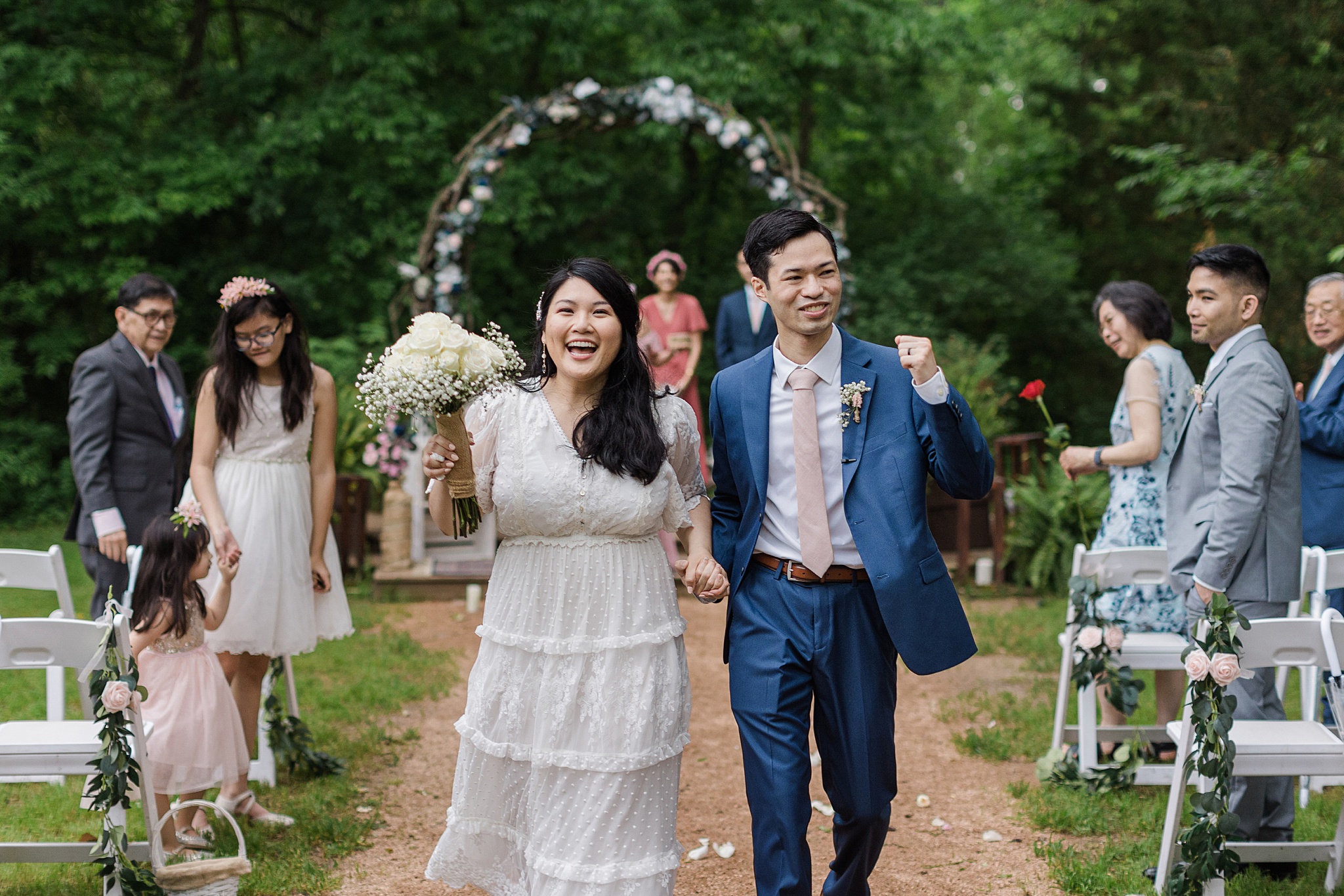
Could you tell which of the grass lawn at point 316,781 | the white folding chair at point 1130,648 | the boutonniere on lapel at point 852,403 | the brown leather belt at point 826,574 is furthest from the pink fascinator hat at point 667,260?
the brown leather belt at point 826,574

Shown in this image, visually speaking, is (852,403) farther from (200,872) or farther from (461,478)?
(200,872)

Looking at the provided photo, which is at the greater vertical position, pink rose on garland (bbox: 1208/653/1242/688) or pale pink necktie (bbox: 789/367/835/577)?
pale pink necktie (bbox: 789/367/835/577)

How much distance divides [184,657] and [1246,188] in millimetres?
8151

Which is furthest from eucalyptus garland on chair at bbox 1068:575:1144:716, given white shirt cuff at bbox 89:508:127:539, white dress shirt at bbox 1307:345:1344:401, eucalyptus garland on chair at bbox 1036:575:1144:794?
white shirt cuff at bbox 89:508:127:539

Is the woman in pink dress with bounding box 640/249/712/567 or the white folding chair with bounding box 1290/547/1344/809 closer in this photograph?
the white folding chair with bounding box 1290/547/1344/809

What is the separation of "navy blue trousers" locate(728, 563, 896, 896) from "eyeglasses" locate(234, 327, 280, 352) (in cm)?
224

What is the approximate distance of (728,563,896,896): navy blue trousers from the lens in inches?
118

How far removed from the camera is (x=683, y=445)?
3250 millimetres

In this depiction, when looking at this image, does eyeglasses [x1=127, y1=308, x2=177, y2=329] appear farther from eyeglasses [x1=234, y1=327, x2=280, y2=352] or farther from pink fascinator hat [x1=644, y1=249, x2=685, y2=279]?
Result: pink fascinator hat [x1=644, y1=249, x2=685, y2=279]

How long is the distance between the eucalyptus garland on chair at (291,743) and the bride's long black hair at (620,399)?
94.3 inches

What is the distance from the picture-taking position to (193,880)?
3.50 meters

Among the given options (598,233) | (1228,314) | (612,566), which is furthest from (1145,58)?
(612,566)

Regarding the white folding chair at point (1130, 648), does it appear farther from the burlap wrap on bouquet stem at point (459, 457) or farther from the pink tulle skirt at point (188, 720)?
the pink tulle skirt at point (188, 720)

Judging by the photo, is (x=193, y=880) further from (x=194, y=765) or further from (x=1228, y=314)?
(x=1228, y=314)
